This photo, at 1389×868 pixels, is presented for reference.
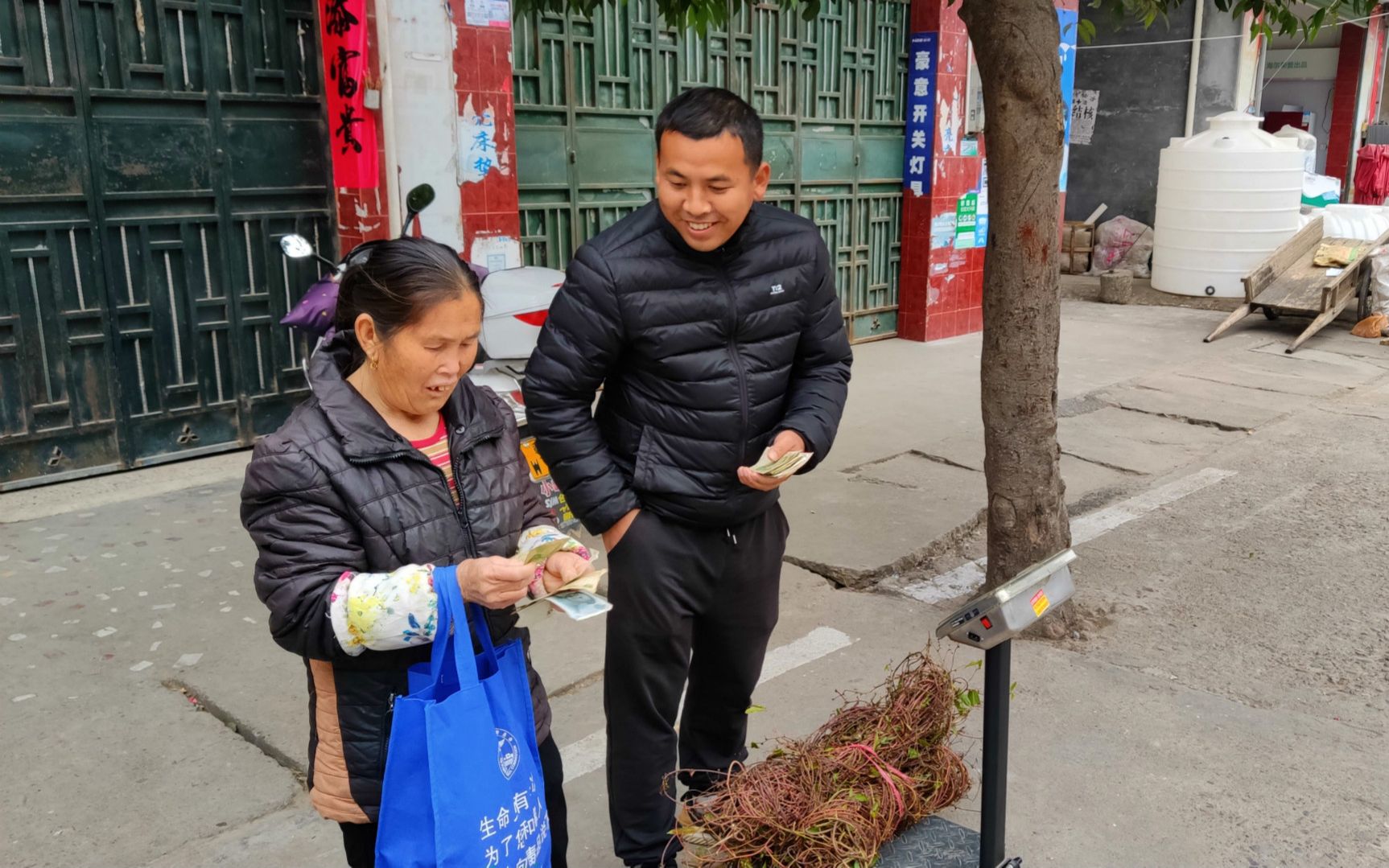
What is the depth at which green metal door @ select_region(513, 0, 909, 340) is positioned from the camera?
6.94 m

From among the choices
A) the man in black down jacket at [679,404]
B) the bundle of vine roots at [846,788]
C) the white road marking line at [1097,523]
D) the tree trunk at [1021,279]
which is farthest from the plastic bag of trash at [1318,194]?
the man in black down jacket at [679,404]

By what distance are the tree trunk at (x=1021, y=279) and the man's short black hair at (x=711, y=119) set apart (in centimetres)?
167

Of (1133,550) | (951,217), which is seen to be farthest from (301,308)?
(951,217)

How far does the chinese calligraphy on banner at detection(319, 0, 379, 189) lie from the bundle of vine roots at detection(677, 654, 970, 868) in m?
4.01

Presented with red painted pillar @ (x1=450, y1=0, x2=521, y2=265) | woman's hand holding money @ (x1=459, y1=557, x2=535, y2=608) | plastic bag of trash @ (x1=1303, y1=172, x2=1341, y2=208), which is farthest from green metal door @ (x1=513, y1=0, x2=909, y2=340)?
plastic bag of trash @ (x1=1303, y1=172, x2=1341, y2=208)

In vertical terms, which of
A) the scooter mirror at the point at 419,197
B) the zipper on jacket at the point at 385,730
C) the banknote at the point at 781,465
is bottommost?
the zipper on jacket at the point at 385,730

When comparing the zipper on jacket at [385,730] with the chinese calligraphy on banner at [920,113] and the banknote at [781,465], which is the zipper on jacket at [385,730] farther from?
the chinese calligraphy on banner at [920,113]

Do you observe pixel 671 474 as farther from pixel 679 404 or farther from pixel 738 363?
pixel 738 363

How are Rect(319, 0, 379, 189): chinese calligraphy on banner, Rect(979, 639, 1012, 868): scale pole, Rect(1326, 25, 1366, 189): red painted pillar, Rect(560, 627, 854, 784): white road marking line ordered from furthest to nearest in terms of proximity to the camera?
1. Rect(1326, 25, 1366, 189): red painted pillar
2. Rect(319, 0, 379, 189): chinese calligraphy on banner
3. Rect(560, 627, 854, 784): white road marking line
4. Rect(979, 639, 1012, 868): scale pole

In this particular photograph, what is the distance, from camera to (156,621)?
3990 millimetres

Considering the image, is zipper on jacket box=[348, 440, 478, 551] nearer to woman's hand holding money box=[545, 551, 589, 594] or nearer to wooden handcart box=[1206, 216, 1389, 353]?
woman's hand holding money box=[545, 551, 589, 594]

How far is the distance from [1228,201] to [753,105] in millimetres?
6570

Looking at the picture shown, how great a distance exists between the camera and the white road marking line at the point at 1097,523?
4.62m

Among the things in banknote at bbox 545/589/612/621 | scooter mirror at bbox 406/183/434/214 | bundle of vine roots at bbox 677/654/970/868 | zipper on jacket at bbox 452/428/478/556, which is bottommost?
bundle of vine roots at bbox 677/654/970/868
